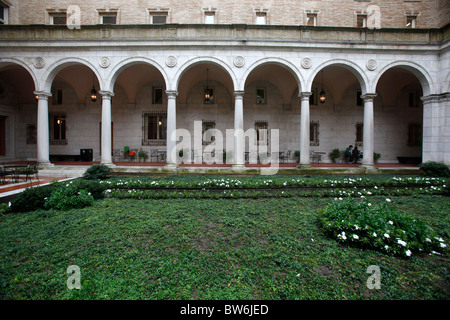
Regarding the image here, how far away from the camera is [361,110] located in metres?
17.0

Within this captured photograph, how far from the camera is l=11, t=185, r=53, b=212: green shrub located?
5.73 meters

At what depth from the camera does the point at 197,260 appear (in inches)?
130

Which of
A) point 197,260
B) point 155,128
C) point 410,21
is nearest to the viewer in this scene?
point 197,260

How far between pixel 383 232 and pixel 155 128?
54.2 ft

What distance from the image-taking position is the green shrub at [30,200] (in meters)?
5.73

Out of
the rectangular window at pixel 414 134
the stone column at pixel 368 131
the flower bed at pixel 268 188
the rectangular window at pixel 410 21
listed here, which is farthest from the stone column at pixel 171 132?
the rectangular window at pixel 410 21

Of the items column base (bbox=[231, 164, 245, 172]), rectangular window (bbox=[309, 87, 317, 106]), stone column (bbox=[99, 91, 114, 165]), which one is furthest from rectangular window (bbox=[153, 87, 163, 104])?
rectangular window (bbox=[309, 87, 317, 106])

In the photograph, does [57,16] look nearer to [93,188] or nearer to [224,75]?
[224,75]

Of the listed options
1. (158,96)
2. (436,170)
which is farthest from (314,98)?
(158,96)

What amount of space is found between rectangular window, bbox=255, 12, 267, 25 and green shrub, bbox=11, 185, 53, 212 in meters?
17.7

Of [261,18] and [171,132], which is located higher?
[261,18]

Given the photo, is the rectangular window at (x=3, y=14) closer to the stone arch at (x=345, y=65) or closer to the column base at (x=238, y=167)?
the column base at (x=238, y=167)

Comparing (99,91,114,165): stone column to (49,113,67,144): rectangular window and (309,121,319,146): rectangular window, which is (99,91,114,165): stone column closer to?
(49,113,67,144): rectangular window
